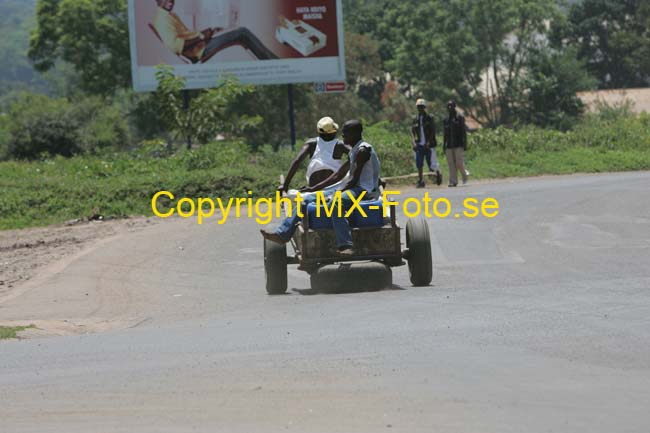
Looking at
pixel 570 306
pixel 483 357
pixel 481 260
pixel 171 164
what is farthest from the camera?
pixel 171 164

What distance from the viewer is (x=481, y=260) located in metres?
14.9

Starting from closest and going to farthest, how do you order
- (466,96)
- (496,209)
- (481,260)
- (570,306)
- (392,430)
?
1. (392,430)
2. (570,306)
3. (481,260)
4. (496,209)
5. (466,96)

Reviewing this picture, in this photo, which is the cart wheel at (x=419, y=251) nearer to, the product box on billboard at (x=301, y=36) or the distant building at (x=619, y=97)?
the product box on billboard at (x=301, y=36)

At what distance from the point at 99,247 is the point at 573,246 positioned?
24.2 feet

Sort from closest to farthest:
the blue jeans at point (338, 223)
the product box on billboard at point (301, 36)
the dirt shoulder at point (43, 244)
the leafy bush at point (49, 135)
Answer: the blue jeans at point (338, 223) < the dirt shoulder at point (43, 244) < the product box on billboard at point (301, 36) < the leafy bush at point (49, 135)

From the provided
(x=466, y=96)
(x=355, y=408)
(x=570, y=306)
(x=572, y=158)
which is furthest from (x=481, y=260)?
(x=466, y=96)

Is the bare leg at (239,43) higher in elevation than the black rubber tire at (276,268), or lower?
higher

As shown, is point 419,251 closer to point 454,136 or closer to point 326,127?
point 326,127

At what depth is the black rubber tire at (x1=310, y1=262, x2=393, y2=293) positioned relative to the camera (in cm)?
1225

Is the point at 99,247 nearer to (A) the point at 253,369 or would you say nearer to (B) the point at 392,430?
(A) the point at 253,369

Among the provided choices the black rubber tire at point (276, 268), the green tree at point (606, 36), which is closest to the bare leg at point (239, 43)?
the black rubber tire at point (276, 268)

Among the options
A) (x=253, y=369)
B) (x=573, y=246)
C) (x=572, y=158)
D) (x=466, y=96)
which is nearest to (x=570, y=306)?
(x=253, y=369)

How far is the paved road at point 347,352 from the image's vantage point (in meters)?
6.58

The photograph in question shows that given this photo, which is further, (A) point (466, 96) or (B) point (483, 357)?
(A) point (466, 96)
